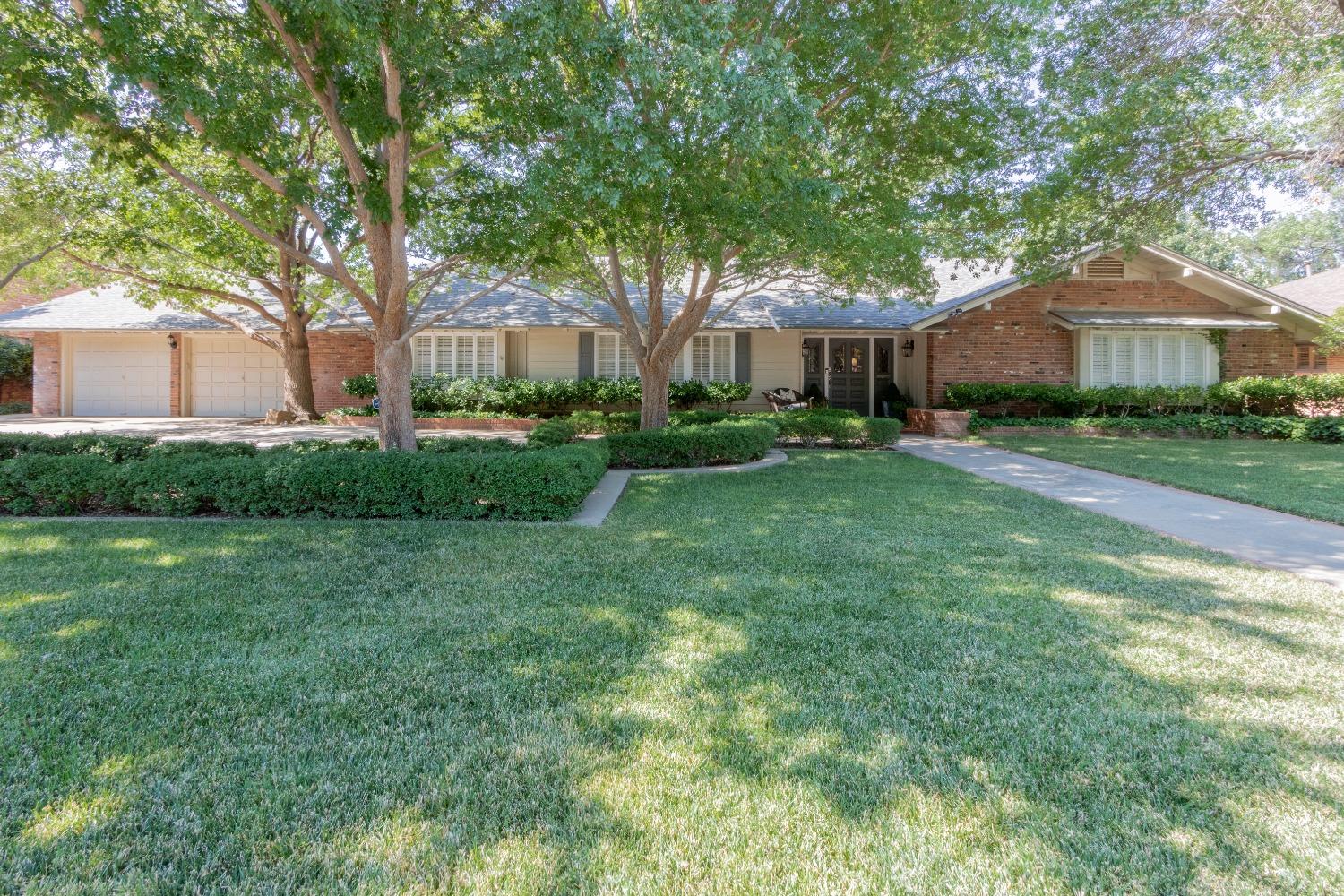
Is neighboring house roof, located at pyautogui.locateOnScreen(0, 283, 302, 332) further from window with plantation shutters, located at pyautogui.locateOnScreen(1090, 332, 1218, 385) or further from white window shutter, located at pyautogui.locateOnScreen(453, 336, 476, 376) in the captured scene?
window with plantation shutters, located at pyautogui.locateOnScreen(1090, 332, 1218, 385)

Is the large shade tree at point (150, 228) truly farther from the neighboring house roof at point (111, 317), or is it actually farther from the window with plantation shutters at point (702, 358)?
the window with plantation shutters at point (702, 358)

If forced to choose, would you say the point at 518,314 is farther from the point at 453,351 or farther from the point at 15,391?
the point at 15,391

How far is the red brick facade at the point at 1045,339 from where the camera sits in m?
18.3

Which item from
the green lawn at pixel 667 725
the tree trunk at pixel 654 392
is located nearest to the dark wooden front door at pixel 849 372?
the tree trunk at pixel 654 392

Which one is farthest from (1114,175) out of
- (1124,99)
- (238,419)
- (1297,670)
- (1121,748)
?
(238,419)

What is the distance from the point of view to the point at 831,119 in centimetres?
977

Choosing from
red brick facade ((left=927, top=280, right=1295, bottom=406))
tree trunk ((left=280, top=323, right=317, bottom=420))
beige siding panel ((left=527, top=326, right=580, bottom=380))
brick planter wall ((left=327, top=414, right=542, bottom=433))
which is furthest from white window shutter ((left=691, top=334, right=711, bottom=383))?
tree trunk ((left=280, top=323, right=317, bottom=420))

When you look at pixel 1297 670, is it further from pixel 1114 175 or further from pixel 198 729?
pixel 1114 175

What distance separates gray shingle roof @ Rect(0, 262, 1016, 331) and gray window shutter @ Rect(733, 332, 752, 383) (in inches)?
23.9

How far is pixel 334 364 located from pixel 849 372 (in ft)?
47.9

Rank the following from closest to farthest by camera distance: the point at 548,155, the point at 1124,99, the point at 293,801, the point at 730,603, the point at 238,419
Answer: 1. the point at 293,801
2. the point at 730,603
3. the point at 548,155
4. the point at 1124,99
5. the point at 238,419

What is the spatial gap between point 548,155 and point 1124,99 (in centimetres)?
951

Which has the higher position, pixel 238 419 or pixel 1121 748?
pixel 238 419

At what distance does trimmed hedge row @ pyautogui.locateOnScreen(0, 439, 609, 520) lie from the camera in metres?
6.97
